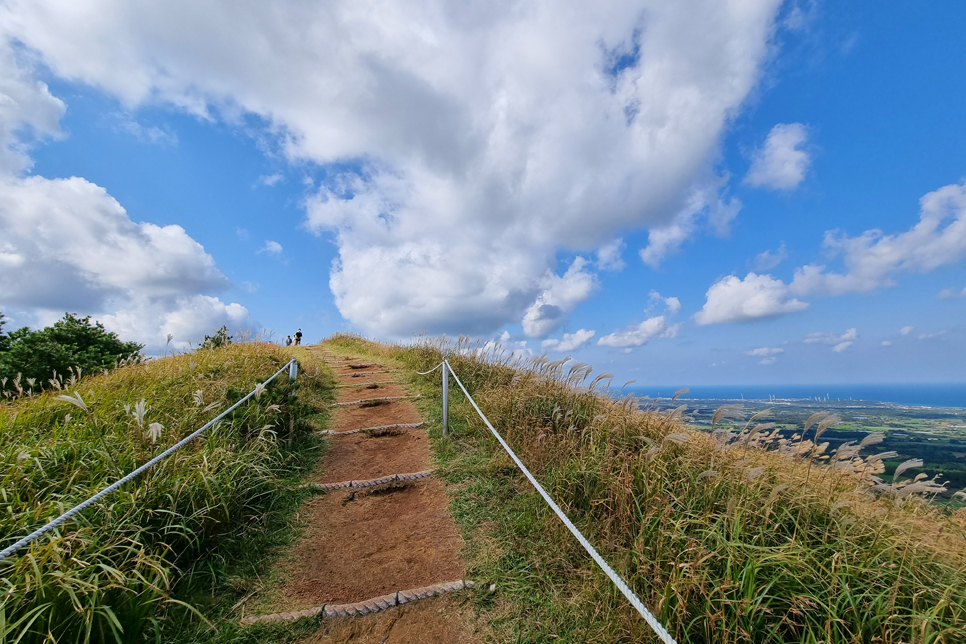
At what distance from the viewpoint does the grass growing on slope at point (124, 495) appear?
2484mm

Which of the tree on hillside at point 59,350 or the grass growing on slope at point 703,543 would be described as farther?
the tree on hillside at point 59,350

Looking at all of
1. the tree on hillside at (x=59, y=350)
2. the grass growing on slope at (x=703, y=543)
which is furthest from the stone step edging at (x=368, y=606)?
the tree on hillside at (x=59, y=350)

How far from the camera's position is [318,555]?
3.84 metres

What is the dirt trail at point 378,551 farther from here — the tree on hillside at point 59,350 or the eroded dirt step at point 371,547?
the tree on hillside at point 59,350

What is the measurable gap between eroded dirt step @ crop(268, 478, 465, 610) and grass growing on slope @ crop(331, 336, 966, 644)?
0.31 meters

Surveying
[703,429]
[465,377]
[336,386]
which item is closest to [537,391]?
[703,429]

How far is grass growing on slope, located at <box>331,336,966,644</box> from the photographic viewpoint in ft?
7.68

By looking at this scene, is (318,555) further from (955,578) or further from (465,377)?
(465,377)

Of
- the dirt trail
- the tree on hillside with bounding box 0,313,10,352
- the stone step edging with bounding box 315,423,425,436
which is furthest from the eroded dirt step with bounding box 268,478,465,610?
the tree on hillside with bounding box 0,313,10,352

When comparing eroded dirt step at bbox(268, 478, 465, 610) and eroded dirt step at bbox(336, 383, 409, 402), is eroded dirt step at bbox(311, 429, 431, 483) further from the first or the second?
eroded dirt step at bbox(336, 383, 409, 402)

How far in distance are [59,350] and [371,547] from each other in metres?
9.89

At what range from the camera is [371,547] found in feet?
13.0

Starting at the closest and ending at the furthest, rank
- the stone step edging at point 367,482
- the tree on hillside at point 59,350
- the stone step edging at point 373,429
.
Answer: the stone step edging at point 367,482, the stone step edging at point 373,429, the tree on hillside at point 59,350

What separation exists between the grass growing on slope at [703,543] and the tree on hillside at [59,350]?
8852 mm
